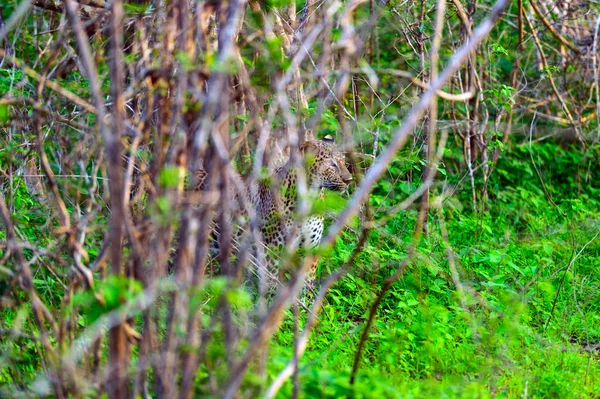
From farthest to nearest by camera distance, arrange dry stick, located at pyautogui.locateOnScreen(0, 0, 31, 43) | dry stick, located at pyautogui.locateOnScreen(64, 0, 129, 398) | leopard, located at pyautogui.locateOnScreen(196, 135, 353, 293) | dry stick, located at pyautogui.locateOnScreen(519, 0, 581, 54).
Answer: dry stick, located at pyautogui.locateOnScreen(519, 0, 581, 54), leopard, located at pyautogui.locateOnScreen(196, 135, 353, 293), dry stick, located at pyautogui.locateOnScreen(0, 0, 31, 43), dry stick, located at pyautogui.locateOnScreen(64, 0, 129, 398)

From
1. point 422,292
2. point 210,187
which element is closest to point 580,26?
point 422,292

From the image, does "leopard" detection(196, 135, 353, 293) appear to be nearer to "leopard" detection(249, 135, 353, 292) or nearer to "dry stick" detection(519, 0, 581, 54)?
"leopard" detection(249, 135, 353, 292)

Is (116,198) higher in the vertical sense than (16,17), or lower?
lower

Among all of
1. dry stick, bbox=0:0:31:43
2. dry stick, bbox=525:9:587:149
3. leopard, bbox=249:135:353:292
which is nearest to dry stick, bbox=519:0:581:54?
dry stick, bbox=525:9:587:149

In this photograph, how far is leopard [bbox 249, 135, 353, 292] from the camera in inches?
254

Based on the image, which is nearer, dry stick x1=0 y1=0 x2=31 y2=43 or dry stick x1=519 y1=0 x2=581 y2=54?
dry stick x1=0 y1=0 x2=31 y2=43

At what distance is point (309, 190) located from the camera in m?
6.36

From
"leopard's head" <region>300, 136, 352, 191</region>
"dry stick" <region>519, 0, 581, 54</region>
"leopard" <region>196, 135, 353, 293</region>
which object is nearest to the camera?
"leopard" <region>196, 135, 353, 293</region>

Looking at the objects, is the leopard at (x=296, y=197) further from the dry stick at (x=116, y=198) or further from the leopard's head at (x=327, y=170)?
the dry stick at (x=116, y=198)

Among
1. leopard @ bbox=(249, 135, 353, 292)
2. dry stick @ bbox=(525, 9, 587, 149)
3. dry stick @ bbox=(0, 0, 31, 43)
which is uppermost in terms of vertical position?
dry stick @ bbox=(0, 0, 31, 43)

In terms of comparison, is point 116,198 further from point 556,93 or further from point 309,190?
point 556,93

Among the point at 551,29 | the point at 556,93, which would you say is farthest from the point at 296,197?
the point at 551,29

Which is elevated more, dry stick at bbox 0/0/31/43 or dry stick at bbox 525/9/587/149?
dry stick at bbox 0/0/31/43

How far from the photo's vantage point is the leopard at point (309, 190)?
6.45 meters
